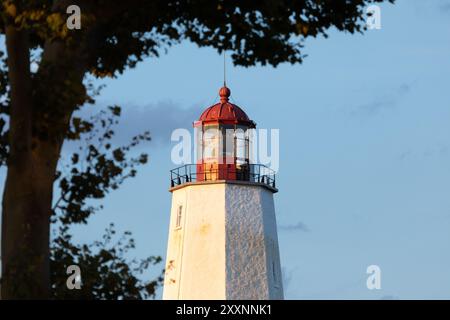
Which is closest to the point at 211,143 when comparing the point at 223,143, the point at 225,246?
the point at 223,143

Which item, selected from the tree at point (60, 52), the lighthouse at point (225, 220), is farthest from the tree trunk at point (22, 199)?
the lighthouse at point (225, 220)

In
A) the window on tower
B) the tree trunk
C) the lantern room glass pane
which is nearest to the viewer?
the tree trunk

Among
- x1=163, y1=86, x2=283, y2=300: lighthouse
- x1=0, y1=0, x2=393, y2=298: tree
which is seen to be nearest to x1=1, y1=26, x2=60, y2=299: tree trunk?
x1=0, y1=0, x2=393, y2=298: tree

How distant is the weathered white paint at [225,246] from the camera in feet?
173

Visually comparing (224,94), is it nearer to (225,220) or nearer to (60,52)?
(225,220)

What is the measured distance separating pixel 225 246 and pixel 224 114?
555 centimetres

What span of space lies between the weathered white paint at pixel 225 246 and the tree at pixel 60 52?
3096 cm

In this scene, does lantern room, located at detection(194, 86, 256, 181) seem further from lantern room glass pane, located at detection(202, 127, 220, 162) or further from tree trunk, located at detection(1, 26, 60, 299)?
tree trunk, located at detection(1, 26, 60, 299)

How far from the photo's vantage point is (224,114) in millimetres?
52781

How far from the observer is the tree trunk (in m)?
19.1

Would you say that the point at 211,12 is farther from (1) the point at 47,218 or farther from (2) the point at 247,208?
(2) the point at 247,208

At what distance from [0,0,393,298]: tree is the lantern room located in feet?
98.4
